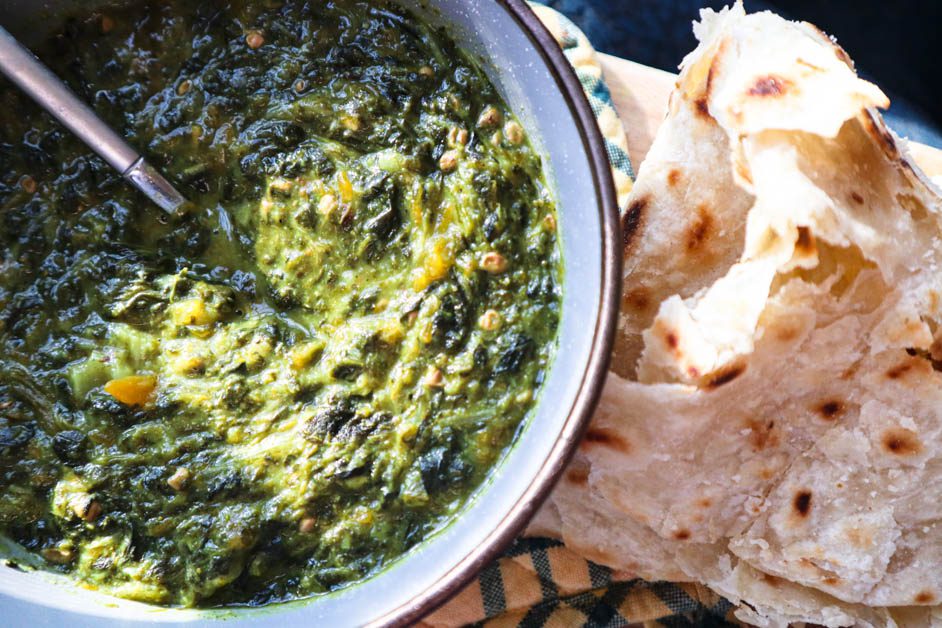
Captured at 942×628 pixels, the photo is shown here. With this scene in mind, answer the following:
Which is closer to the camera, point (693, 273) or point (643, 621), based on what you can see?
point (693, 273)

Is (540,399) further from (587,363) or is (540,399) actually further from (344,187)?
(344,187)

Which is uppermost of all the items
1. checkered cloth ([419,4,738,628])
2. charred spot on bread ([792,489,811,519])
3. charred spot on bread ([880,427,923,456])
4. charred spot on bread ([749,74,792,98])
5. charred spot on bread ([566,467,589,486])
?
charred spot on bread ([749,74,792,98])

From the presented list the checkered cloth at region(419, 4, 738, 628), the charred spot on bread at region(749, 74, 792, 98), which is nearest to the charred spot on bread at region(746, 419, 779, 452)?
the checkered cloth at region(419, 4, 738, 628)

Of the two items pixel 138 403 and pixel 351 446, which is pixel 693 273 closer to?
pixel 351 446

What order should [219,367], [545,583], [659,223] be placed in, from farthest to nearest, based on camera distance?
[545,583]
[659,223]
[219,367]

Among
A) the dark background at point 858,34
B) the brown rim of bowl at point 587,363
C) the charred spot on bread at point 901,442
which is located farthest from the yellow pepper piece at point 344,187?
the dark background at point 858,34

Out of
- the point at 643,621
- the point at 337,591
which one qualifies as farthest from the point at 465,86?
the point at 643,621

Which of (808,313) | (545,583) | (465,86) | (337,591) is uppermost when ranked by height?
(465,86)

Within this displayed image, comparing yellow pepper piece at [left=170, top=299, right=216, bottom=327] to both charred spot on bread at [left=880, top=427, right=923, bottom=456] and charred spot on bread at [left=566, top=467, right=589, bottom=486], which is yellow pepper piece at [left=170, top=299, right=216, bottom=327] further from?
charred spot on bread at [left=880, top=427, right=923, bottom=456]
